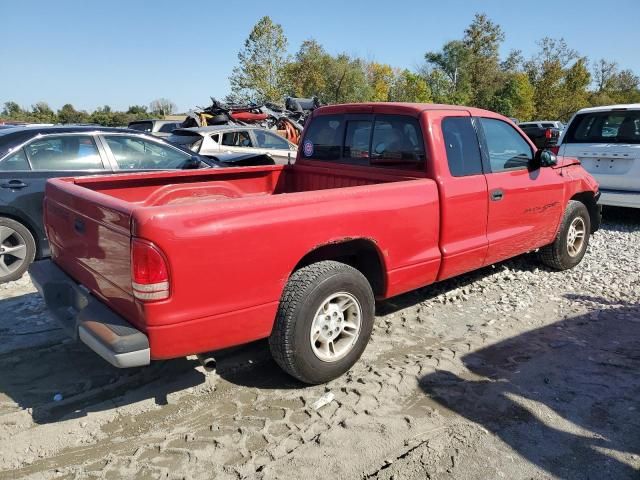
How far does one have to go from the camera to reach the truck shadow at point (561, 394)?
270 centimetres

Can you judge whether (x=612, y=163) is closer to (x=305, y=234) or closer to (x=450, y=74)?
(x=305, y=234)

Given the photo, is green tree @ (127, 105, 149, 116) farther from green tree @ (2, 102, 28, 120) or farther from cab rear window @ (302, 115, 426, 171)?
cab rear window @ (302, 115, 426, 171)

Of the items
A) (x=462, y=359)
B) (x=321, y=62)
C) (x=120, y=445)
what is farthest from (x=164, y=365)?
(x=321, y=62)

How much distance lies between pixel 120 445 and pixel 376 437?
1425mm

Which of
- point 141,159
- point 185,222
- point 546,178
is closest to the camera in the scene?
point 185,222

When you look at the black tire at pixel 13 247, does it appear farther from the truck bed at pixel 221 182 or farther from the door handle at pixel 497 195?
the door handle at pixel 497 195

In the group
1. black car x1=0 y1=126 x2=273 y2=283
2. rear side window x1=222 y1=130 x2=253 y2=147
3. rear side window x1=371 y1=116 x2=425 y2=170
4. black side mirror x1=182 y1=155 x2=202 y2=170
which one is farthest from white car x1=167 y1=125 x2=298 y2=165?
rear side window x1=371 y1=116 x2=425 y2=170

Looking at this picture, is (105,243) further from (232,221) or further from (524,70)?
(524,70)

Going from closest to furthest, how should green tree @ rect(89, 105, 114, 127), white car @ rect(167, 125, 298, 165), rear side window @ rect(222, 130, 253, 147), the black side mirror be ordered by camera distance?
the black side mirror
white car @ rect(167, 125, 298, 165)
rear side window @ rect(222, 130, 253, 147)
green tree @ rect(89, 105, 114, 127)

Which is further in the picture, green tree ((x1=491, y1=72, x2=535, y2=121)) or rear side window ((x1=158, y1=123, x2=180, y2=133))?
green tree ((x1=491, y1=72, x2=535, y2=121))

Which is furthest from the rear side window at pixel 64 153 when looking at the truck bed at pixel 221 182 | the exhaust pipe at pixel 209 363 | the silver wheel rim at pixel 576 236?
the silver wheel rim at pixel 576 236

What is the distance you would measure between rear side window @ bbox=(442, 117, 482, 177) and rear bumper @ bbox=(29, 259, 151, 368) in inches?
106

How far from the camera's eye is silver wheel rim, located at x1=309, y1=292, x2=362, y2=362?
10.7 ft

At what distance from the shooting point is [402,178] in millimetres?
4051
